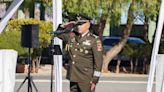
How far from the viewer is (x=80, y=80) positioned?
8836 millimetres

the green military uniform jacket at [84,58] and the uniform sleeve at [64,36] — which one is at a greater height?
the uniform sleeve at [64,36]

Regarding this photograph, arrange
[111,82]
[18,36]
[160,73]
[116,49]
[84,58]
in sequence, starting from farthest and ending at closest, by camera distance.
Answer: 1. [116,49]
2. [18,36]
3. [111,82]
4. [160,73]
5. [84,58]

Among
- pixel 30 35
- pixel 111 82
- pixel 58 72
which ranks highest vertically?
pixel 30 35

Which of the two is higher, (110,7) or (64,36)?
(110,7)

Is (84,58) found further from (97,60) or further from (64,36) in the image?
(64,36)

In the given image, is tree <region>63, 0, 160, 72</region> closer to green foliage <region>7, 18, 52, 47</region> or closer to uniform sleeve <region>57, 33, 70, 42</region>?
green foliage <region>7, 18, 52, 47</region>

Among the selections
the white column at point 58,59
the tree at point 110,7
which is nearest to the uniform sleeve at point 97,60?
the white column at point 58,59

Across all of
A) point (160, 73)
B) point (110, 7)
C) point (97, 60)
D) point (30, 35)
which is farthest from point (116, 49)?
point (97, 60)

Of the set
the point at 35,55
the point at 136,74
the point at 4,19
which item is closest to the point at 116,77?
the point at 136,74

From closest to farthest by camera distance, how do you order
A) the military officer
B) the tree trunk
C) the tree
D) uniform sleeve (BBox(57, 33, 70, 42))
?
1. the military officer
2. uniform sleeve (BBox(57, 33, 70, 42))
3. the tree
4. the tree trunk

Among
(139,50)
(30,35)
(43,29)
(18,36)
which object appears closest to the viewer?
(30,35)

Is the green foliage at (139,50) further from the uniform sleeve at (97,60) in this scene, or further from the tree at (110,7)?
the uniform sleeve at (97,60)

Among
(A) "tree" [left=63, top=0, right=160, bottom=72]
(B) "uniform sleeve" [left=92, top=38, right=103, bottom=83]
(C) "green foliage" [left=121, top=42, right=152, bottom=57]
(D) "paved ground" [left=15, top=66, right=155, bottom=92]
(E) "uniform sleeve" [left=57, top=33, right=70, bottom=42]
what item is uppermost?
(A) "tree" [left=63, top=0, right=160, bottom=72]

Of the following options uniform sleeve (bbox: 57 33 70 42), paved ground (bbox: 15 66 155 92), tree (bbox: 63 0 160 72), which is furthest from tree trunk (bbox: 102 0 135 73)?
uniform sleeve (bbox: 57 33 70 42)
